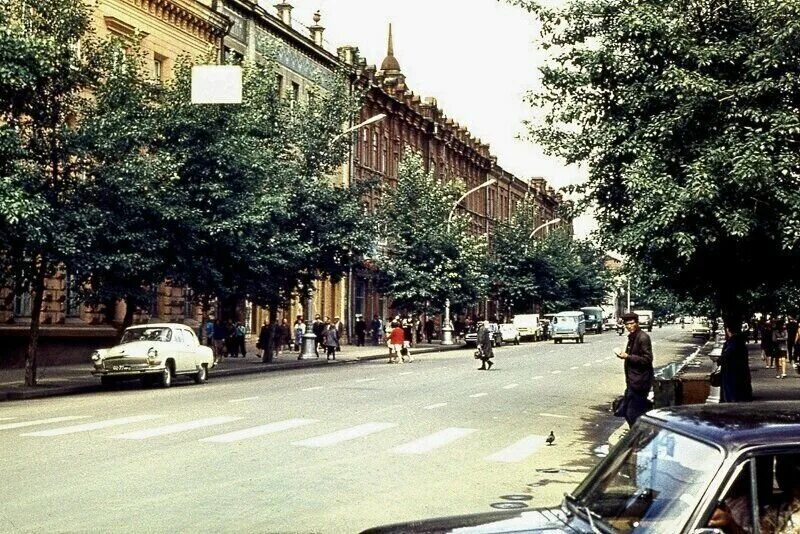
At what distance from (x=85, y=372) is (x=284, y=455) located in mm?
20948

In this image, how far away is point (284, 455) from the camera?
1392 centimetres

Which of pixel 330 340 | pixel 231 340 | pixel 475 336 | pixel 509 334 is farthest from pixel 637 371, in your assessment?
pixel 509 334

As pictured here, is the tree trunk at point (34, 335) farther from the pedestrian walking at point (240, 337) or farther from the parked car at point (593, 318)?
the parked car at point (593, 318)

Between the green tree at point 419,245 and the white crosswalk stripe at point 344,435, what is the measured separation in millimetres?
41335

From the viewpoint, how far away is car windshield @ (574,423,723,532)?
163 inches

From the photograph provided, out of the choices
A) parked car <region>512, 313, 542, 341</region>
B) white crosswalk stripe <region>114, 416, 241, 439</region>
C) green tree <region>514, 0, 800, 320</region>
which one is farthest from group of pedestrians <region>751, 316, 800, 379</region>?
parked car <region>512, 313, 542, 341</region>

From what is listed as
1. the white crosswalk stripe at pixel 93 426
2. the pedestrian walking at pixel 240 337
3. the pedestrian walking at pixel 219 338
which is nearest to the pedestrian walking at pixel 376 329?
the pedestrian walking at pixel 240 337

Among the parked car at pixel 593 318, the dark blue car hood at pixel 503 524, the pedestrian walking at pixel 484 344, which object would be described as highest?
the parked car at pixel 593 318

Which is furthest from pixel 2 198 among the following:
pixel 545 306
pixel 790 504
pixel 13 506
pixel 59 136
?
pixel 545 306

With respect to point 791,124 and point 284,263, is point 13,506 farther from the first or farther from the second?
point 284,263

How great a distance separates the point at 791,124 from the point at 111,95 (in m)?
18.7

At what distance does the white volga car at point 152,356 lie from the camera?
89.8ft

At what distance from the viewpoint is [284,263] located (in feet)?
125

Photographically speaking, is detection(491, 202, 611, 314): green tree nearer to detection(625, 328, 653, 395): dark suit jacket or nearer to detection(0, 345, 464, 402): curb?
detection(0, 345, 464, 402): curb
